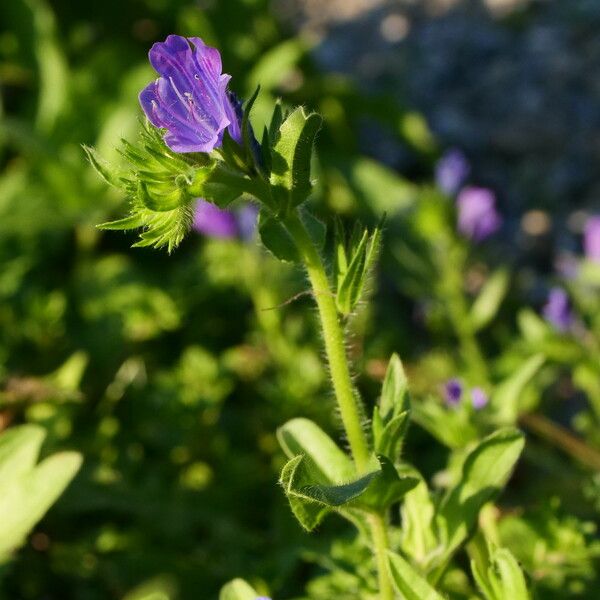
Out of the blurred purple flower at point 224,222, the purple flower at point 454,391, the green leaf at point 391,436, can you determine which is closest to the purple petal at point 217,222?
the blurred purple flower at point 224,222

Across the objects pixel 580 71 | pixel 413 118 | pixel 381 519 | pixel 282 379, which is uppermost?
pixel 381 519

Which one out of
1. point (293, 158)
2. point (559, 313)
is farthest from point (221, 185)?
point (559, 313)

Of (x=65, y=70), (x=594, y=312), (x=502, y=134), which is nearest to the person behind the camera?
(x=594, y=312)

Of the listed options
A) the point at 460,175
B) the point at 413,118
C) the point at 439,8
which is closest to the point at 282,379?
the point at 460,175

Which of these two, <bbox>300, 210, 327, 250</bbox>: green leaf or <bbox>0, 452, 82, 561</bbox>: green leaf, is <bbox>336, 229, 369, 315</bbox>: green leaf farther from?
<bbox>0, 452, 82, 561</bbox>: green leaf

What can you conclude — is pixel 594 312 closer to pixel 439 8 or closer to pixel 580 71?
pixel 580 71

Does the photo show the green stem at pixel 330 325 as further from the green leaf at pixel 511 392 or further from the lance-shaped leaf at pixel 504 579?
the green leaf at pixel 511 392

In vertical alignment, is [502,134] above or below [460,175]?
→ below
